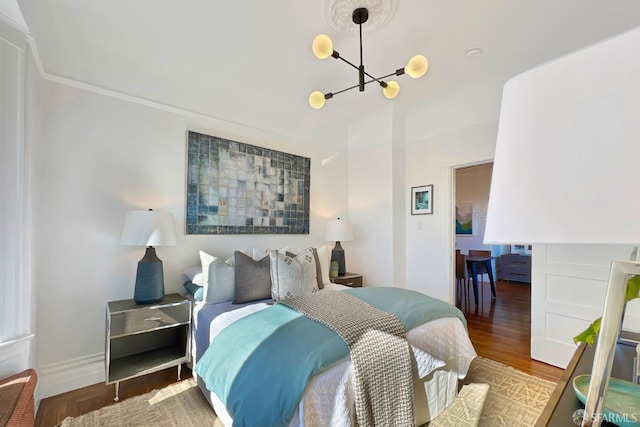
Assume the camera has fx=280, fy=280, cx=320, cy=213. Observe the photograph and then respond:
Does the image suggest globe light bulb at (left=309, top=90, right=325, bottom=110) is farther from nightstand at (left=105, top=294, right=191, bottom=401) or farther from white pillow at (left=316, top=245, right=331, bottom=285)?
nightstand at (left=105, top=294, right=191, bottom=401)

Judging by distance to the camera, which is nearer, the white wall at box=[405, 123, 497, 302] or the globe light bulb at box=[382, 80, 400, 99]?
the globe light bulb at box=[382, 80, 400, 99]

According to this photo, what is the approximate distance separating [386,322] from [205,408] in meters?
1.37

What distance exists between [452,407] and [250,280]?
171 cm

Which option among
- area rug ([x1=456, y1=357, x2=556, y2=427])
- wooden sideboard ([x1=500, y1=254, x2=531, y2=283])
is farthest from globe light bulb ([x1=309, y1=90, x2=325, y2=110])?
wooden sideboard ([x1=500, y1=254, x2=531, y2=283])

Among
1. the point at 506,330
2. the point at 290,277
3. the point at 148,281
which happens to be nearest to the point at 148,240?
the point at 148,281

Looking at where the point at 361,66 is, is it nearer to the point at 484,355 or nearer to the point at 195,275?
the point at 195,275

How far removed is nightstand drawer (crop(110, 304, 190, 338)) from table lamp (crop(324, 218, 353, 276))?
6.17 feet

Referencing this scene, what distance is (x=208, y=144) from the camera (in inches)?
113

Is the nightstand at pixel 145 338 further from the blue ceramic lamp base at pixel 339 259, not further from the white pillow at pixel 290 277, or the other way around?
the blue ceramic lamp base at pixel 339 259

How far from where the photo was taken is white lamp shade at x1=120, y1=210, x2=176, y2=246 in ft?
6.94

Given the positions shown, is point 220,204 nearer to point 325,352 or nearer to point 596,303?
point 325,352

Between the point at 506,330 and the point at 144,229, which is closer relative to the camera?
the point at 144,229

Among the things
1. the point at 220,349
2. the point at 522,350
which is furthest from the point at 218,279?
the point at 522,350

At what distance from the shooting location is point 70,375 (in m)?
2.12
